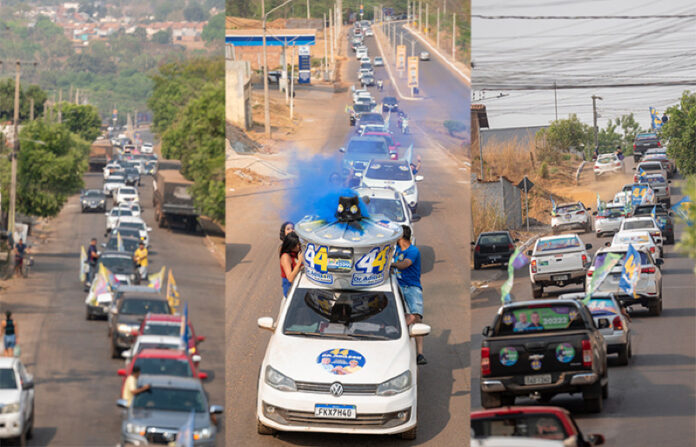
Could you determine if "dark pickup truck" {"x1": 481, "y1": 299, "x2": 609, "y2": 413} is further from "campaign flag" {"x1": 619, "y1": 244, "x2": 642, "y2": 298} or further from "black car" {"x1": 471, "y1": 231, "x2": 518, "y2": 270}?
"campaign flag" {"x1": 619, "y1": 244, "x2": 642, "y2": 298}

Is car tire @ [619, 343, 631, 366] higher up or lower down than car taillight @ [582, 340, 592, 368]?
lower down

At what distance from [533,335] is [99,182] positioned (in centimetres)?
556

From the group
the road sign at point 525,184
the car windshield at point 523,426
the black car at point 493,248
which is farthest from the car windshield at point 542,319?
the road sign at point 525,184

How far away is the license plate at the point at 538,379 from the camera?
1391 cm

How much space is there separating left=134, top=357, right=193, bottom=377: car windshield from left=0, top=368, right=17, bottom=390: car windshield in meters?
1.38

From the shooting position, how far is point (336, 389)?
10.4 m

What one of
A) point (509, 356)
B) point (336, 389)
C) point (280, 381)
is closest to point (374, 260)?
point (336, 389)

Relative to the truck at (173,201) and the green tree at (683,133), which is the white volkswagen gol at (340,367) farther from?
the green tree at (683,133)

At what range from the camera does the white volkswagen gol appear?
1040 cm

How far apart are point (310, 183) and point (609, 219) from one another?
11.9 meters

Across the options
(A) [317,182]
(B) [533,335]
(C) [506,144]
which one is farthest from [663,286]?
(A) [317,182]

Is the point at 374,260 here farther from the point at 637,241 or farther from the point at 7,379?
the point at 637,241

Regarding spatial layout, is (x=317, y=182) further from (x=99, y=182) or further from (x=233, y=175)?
(x=99, y=182)

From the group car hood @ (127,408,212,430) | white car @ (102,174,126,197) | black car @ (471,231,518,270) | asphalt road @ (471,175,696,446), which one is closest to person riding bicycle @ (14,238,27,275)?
white car @ (102,174,126,197)
